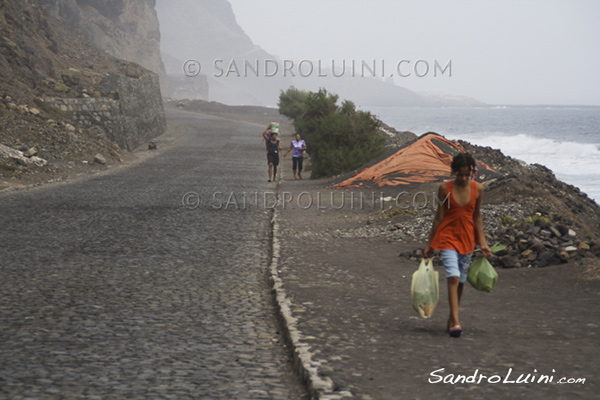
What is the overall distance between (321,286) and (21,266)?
4.04m

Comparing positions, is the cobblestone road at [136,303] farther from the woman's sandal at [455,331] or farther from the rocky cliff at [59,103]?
the rocky cliff at [59,103]

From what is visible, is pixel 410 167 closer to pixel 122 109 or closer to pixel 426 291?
pixel 426 291

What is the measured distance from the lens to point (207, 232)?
12.7 metres

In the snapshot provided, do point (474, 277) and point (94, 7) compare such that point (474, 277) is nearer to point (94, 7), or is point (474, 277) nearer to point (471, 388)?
point (471, 388)

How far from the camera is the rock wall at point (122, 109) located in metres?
32.4

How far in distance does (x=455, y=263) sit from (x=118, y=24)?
97833 millimetres

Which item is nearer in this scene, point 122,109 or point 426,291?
point 426,291

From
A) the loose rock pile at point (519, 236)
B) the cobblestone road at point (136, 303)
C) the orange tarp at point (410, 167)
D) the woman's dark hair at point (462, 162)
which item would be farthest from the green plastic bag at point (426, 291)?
the orange tarp at point (410, 167)

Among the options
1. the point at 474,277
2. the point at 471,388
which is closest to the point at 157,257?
the point at 474,277

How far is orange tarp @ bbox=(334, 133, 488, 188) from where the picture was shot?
64.4 feet

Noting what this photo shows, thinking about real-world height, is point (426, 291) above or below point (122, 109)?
below

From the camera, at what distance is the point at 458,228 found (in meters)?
6.43

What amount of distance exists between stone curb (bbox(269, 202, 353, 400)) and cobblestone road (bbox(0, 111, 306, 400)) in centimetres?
12

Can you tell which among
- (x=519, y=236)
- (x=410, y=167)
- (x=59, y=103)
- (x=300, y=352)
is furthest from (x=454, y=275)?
(x=59, y=103)
